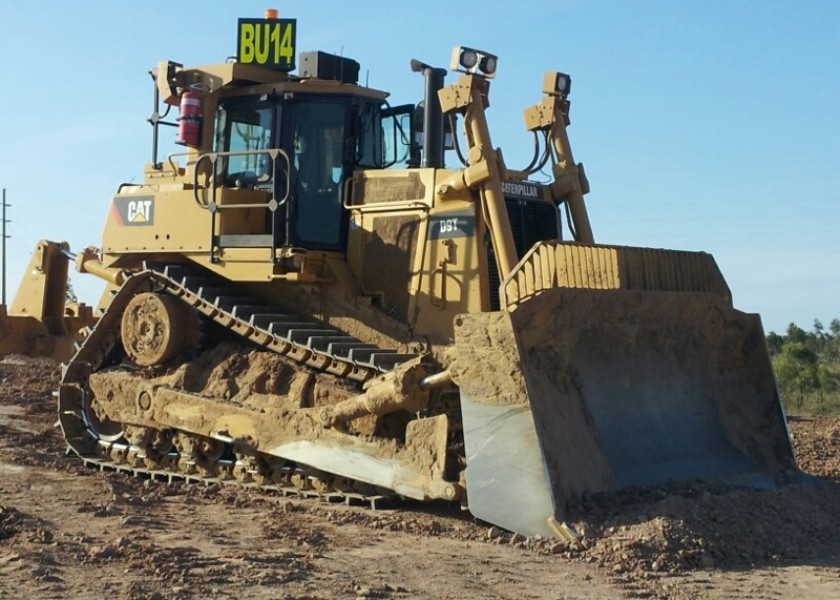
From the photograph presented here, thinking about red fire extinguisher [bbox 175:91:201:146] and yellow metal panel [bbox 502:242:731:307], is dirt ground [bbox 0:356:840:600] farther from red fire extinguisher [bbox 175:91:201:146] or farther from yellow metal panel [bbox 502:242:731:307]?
red fire extinguisher [bbox 175:91:201:146]

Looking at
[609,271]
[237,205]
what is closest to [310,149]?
[237,205]

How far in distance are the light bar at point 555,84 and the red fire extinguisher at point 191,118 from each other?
10.6 feet

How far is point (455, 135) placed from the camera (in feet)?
31.7

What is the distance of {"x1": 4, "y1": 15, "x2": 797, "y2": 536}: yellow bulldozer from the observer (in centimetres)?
808

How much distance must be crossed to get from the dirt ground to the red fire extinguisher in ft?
11.1

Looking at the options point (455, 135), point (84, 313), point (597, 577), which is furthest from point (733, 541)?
point (84, 313)

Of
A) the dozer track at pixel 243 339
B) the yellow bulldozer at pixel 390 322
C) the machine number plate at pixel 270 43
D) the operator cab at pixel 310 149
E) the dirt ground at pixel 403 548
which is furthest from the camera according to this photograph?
the machine number plate at pixel 270 43

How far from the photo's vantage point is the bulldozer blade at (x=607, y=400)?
25.0ft

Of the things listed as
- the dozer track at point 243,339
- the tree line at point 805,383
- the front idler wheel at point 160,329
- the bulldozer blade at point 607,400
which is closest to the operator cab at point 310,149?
the dozer track at point 243,339

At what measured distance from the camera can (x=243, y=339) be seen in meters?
10.4

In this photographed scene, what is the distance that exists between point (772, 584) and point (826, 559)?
0.93m

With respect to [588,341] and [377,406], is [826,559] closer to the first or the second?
[588,341]

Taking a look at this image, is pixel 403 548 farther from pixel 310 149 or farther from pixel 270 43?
pixel 270 43

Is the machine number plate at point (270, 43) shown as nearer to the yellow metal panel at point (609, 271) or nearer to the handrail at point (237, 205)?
the handrail at point (237, 205)
